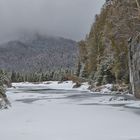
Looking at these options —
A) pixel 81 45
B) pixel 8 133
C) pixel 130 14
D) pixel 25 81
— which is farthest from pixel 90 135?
pixel 25 81

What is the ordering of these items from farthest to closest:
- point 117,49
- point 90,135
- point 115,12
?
point 117,49
point 115,12
point 90,135

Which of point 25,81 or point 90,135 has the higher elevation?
point 25,81

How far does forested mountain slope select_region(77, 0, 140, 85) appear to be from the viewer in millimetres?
32125

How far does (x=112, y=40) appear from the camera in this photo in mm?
45531

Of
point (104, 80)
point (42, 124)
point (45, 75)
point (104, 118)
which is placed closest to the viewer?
point (42, 124)

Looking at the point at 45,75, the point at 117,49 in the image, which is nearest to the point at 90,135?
the point at 117,49

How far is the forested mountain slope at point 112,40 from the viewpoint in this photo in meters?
32.1

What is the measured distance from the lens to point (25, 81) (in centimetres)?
15388

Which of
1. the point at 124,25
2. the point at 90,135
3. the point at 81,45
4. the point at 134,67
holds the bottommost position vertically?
the point at 90,135

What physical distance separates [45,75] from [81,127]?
12745 centimetres

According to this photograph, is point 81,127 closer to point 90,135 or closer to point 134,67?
point 90,135

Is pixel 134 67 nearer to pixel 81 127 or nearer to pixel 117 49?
pixel 117 49

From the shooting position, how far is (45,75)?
14450 centimetres

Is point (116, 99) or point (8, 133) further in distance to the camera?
point (116, 99)
